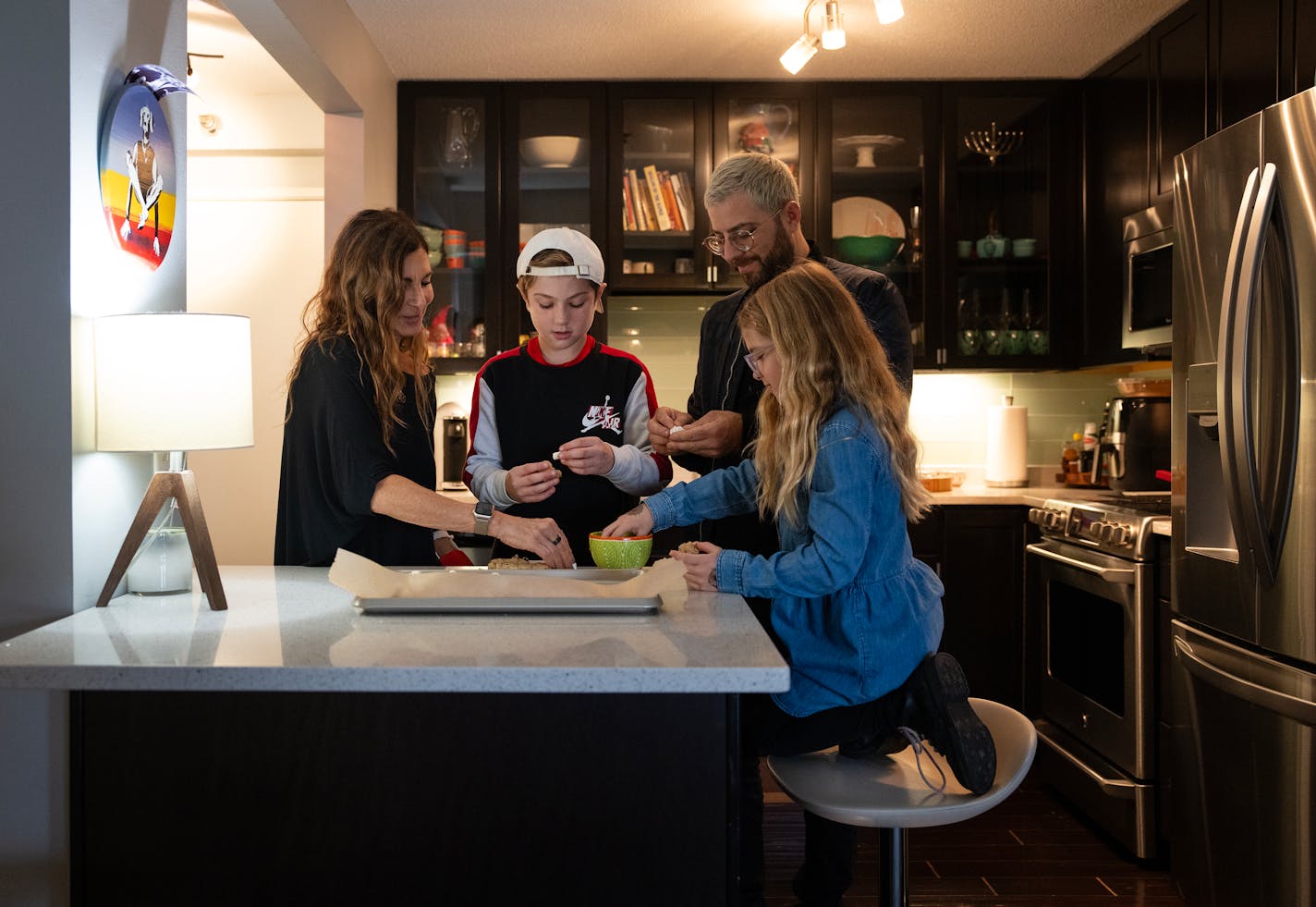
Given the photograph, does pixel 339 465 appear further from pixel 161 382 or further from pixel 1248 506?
pixel 1248 506

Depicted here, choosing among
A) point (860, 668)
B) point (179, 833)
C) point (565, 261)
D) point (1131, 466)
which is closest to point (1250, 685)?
point (860, 668)

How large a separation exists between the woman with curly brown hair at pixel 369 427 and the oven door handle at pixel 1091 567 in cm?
191

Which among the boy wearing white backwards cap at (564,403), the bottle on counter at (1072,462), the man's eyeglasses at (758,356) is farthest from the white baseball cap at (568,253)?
the bottle on counter at (1072,462)

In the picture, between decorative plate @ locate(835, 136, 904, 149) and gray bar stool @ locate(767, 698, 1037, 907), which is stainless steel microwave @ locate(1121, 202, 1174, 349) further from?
gray bar stool @ locate(767, 698, 1037, 907)

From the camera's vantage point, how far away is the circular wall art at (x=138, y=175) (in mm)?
1668

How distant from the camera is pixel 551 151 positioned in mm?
4227

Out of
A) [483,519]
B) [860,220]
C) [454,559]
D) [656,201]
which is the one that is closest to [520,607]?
[483,519]

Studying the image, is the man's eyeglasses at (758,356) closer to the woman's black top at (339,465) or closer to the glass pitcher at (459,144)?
the woman's black top at (339,465)

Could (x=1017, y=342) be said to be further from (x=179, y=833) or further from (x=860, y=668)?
(x=179, y=833)

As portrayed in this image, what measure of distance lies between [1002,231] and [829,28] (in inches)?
58.5

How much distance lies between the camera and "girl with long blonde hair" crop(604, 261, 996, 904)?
1.54 m

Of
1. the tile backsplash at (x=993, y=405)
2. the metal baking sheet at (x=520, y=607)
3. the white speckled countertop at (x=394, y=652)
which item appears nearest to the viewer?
the white speckled countertop at (x=394, y=652)

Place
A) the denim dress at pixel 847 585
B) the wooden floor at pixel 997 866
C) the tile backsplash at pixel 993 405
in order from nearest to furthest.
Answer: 1. the denim dress at pixel 847 585
2. the wooden floor at pixel 997 866
3. the tile backsplash at pixel 993 405

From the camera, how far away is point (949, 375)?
178 inches
